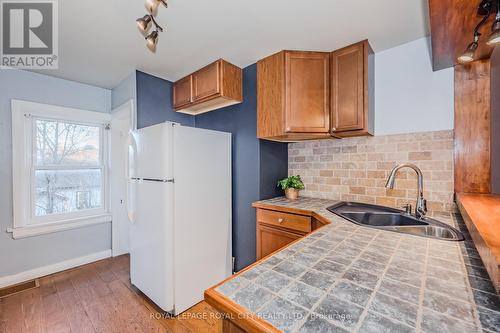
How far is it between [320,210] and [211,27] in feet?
5.52

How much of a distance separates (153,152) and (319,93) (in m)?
1.58

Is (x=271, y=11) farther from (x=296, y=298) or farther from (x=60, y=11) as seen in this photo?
(x=296, y=298)

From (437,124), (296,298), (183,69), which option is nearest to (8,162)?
(183,69)

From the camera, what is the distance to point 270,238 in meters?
2.04

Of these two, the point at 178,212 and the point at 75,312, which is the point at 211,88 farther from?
the point at 75,312

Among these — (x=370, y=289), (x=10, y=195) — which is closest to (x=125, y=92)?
(x=10, y=195)

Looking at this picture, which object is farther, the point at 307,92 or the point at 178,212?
the point at 307,92

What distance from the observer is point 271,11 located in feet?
4.83

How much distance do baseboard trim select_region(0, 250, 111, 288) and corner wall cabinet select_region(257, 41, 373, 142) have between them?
2.69 meters

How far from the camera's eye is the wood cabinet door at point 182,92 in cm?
253

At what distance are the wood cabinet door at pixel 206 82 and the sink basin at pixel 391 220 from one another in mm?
1628

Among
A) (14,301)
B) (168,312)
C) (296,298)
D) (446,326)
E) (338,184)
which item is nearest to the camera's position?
(446,326)

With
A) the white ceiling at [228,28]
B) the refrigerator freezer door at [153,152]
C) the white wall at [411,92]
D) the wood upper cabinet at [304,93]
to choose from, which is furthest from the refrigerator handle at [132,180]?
the white wall at [411,92]

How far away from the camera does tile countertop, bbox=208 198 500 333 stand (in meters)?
0.51
